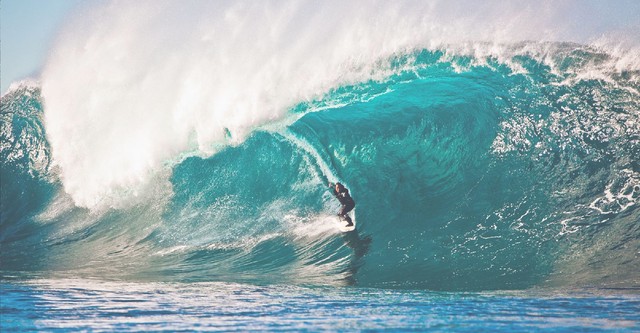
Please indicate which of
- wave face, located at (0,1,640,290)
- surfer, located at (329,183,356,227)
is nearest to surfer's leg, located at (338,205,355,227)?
surfer, located at (329,183,356,227)

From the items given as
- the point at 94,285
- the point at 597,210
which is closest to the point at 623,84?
the point at 597,210

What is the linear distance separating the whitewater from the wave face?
4 cm

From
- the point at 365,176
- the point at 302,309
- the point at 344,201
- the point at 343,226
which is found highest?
the point at 365,176

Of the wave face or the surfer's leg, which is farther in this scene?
the surfer's leg

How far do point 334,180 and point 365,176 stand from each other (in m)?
0.57

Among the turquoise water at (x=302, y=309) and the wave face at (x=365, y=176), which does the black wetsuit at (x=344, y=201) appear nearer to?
the wave face at (x=365, y=176)

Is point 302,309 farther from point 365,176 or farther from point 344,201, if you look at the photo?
point 365,176

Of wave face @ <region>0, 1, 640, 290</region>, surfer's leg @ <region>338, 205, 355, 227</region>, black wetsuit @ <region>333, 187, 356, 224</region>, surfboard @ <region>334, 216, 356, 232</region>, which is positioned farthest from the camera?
surfboard @ <region>334, 216, 356, 232</region>

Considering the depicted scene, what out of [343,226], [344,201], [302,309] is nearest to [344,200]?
[344,201]

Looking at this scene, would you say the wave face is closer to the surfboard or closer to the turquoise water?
the surfboard

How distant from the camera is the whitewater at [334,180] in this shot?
6.38 metres

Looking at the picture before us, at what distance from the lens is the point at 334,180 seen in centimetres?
1094

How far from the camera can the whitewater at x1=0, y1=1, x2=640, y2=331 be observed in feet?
20.9

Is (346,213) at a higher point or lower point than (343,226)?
higher
